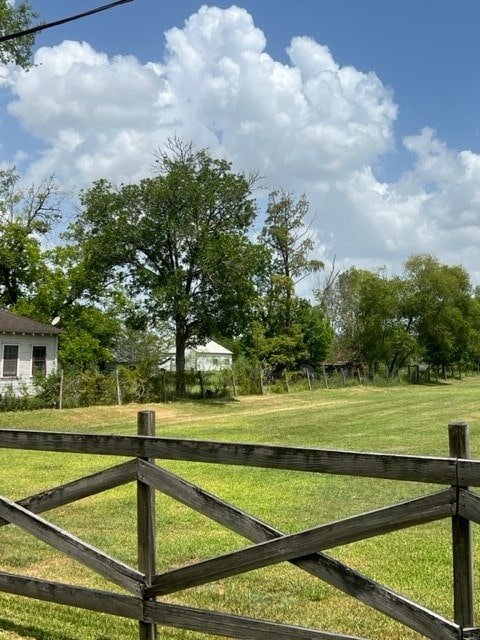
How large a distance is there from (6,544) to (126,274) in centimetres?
2898

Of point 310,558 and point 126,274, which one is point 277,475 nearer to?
point 310,558

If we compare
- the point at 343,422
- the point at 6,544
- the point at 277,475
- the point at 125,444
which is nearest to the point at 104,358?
the point at 343,422

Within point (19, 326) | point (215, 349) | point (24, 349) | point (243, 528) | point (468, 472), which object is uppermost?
point (215, 349)

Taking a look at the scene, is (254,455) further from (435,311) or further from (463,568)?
(435,311)

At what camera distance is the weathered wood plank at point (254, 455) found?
2854mm

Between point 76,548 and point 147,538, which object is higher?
point 147,538

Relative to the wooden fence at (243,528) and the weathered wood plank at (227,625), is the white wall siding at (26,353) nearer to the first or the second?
the wooden fence at (243,528)

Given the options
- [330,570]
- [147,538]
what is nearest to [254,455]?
[330,570]

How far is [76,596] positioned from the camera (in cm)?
375

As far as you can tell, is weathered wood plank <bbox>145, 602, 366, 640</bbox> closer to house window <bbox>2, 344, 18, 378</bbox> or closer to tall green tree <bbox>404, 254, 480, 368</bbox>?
house window <bbox>2, 344, 18, 378</bbox>

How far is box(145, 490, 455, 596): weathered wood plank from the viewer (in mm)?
2795

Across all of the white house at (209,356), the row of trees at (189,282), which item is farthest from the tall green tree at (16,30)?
the white house at (209,356)

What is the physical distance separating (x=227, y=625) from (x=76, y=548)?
104cm

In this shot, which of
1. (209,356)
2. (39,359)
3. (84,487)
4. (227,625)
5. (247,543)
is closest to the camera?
(227,625)
